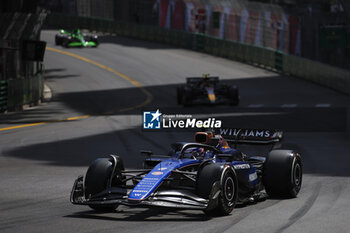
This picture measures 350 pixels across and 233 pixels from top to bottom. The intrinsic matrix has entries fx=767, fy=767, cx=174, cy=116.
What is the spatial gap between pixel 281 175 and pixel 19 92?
23278 millimetres

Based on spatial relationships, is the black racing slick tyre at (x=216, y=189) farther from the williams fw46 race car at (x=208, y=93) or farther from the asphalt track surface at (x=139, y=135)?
the williams fw46 race car at (x=208, y=93)

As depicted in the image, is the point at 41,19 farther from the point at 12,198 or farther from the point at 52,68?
the point at 12,198

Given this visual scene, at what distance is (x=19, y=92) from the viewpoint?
1382 inches

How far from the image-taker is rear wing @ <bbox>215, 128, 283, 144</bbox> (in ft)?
49.0

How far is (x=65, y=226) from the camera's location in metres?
11.3

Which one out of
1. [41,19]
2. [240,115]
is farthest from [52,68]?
[240,115]

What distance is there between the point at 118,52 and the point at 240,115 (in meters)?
32.2

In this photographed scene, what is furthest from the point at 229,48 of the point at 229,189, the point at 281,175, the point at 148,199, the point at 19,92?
the point at 148,199

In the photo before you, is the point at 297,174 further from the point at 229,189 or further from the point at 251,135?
the point at 229,189

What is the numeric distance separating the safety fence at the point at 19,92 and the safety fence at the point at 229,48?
1725 cm

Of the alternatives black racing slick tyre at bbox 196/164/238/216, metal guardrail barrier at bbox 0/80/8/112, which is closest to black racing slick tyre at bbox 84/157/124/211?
black racing slick tyre at bbox 196/164/238/216

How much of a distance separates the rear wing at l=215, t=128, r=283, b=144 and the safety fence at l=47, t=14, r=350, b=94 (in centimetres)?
2898

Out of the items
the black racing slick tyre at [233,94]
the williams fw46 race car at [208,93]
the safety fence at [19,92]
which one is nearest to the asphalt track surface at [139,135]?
the williams fw46 race car at [208,93]

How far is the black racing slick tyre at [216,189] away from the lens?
1177 centimetres
